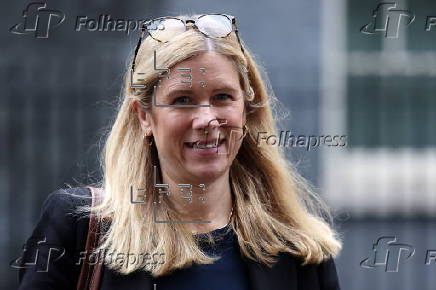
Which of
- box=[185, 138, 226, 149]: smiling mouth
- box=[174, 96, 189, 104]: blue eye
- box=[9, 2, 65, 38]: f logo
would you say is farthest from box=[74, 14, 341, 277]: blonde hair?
box=[9, 2, 65, 38]: f logo

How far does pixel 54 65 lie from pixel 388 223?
3.21 meters

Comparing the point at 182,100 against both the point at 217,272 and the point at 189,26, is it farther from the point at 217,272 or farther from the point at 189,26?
the point at 217,272

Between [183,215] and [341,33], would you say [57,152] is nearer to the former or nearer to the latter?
[341,33]

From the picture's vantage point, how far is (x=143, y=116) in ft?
10.5

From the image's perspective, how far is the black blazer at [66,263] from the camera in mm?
2961

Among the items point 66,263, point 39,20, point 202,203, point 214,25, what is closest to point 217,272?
point 202,203

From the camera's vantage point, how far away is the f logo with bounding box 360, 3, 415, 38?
8.10 metres

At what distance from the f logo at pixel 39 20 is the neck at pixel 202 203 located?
510 centimetres

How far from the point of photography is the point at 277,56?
811 cm

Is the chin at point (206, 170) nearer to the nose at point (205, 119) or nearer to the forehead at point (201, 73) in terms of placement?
the nose at point (205, 119)

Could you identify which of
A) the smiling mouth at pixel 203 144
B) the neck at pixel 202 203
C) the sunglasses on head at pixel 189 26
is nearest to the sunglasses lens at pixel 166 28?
the sunglasses on head at pixel 189 26

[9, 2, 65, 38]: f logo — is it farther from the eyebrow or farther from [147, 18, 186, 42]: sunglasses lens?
the eyebrow

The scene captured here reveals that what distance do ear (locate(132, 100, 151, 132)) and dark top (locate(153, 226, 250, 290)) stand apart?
43 centimetres

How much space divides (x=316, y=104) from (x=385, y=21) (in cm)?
100
